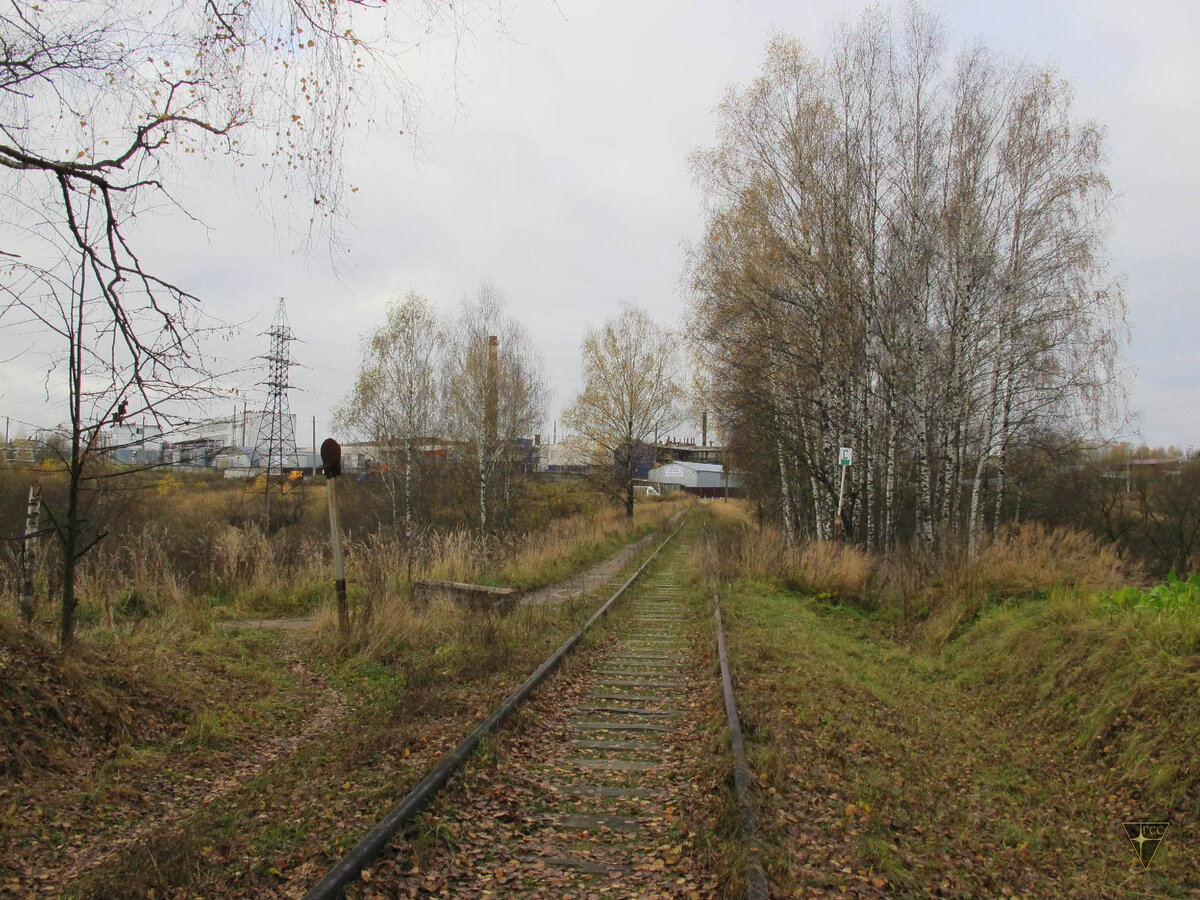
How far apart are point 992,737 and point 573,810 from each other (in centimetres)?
434

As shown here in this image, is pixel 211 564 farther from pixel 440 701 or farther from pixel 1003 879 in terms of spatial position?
pixel 1003 879

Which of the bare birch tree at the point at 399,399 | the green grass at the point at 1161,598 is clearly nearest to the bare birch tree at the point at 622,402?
the bare birch tree at the point at 399,399

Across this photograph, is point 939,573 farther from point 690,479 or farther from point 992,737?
point 690,479

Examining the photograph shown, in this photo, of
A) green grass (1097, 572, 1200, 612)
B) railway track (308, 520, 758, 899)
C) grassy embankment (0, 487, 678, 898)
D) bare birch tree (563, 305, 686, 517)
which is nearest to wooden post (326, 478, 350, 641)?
grassy embankment (0, 487, 678, 898)

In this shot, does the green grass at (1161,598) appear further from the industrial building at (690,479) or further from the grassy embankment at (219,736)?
the industrial building at (690,479)

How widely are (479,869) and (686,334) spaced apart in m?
18.5

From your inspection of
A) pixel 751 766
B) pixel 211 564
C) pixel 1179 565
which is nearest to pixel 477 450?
pixel 211 564

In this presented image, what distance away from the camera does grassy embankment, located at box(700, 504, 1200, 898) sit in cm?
418

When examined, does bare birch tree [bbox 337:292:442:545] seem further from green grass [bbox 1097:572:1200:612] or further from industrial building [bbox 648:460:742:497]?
industrial building [bbox 648:460:742:497]

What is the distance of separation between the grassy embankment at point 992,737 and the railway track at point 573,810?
53cm

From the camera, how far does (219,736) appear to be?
19.0 feet

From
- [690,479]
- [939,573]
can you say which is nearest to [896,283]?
[939,573]

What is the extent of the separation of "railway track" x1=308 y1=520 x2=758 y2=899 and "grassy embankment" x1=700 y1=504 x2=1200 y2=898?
53 centimetres

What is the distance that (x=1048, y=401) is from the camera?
62.0 ft
